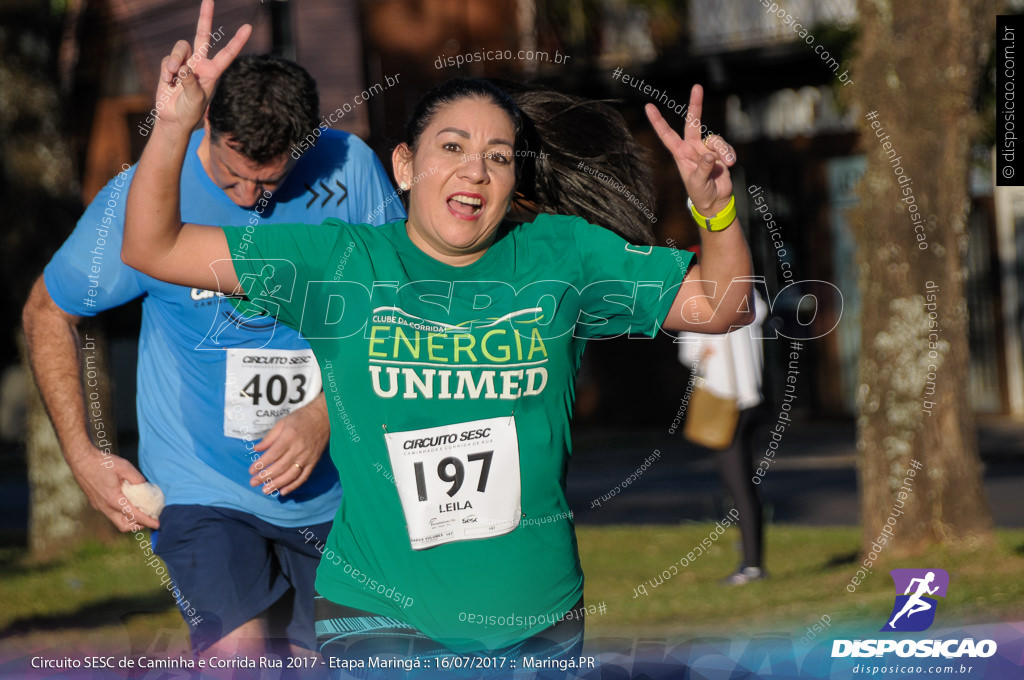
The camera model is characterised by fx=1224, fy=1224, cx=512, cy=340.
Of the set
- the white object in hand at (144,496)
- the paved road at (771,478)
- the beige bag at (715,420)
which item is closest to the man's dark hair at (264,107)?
the white object in hand at (144,496)

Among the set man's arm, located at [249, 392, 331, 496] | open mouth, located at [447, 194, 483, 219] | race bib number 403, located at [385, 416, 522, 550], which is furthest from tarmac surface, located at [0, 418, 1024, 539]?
open mouth, located at [447, 194, 483, 219]

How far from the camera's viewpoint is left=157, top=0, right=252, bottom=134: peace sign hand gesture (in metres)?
2.41

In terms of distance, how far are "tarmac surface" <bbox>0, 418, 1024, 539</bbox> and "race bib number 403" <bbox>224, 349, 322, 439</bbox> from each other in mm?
5588

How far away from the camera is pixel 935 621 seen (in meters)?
5.07

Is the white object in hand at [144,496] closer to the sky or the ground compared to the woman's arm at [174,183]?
closer to the ground

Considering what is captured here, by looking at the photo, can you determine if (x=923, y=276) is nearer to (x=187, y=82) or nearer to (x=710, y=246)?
(x=710, y=246)

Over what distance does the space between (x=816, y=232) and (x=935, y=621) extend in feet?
34.8

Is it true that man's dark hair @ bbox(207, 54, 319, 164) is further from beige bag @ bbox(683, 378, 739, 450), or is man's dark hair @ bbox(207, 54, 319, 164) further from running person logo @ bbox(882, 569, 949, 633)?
beige bag @ bbox(683, 378, 739, 450)

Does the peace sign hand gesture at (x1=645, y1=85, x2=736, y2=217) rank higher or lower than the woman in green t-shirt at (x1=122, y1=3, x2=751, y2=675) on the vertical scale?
higher

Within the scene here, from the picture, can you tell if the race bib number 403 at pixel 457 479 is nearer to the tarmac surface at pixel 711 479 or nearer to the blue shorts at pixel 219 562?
the blue shorts at pixel 219 562

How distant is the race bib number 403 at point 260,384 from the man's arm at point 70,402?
320 mm

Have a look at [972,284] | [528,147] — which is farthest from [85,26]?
[972,284]

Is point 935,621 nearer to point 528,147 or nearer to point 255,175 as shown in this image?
point 528,147

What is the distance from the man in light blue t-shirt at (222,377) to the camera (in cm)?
340
